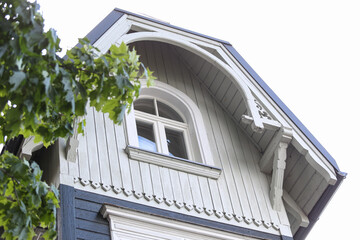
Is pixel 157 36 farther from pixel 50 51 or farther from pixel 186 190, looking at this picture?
pixel 50 51

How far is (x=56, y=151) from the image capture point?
8.41m

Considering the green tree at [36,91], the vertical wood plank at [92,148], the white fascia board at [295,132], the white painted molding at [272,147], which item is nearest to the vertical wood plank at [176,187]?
the vertical wood plank at [92,148]

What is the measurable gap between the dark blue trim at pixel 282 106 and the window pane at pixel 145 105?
143cm

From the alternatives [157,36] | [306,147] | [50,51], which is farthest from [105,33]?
[50,51]

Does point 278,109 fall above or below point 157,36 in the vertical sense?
below

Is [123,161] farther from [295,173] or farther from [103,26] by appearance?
[295,173]

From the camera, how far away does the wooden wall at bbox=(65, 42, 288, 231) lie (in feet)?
27.9

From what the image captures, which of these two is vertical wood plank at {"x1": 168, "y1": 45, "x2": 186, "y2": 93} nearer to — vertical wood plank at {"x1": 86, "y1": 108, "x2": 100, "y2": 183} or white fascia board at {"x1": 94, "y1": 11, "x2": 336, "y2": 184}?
white fascia board at {"x1": 94, "y1": 11, "x2": 336, "y2": 184}

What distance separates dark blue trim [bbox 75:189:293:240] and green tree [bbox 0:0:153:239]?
7.07 feet

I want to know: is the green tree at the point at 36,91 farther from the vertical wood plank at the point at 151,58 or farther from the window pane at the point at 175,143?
the vertical wood plank at the point at 151,58

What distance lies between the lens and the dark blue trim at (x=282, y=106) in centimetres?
953

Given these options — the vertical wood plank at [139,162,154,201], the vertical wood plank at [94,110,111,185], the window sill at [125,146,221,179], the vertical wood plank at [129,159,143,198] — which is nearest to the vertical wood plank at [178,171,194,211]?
the window sill at [125,146,221,179]

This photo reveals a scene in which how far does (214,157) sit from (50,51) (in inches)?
188

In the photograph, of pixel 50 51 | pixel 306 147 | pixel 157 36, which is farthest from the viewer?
pixel 157 36
